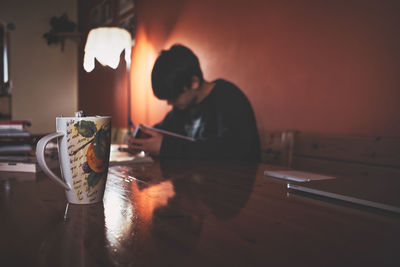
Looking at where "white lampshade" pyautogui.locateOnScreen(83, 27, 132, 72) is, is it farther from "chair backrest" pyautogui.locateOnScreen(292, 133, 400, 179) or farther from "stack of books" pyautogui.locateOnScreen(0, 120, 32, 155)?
"chair backrest" pyautogui.locateOnScreen(292, 133, 400, 179)

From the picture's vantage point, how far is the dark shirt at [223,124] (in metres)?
1.31

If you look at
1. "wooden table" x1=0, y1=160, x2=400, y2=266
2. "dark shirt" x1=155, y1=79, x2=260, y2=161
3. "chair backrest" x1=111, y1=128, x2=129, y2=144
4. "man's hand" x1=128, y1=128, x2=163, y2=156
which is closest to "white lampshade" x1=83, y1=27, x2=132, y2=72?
"dark shirt" x1=155, y1=79, x2=260, y2=161

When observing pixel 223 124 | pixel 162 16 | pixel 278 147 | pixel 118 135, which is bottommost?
pixel 118 135

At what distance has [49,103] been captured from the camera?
4.97 meters

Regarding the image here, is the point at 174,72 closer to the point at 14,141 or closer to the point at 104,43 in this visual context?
the point at 104,43

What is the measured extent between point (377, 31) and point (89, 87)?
4.08 m

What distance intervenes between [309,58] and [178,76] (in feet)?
2.55

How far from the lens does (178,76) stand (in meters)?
1.93

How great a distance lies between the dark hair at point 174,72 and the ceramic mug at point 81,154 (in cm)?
153

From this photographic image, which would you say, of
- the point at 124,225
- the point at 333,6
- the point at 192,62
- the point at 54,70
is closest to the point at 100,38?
the point at 192,62

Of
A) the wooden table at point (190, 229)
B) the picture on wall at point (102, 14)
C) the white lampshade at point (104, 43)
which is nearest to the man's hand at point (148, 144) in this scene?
the wooden table at point (190, 229)

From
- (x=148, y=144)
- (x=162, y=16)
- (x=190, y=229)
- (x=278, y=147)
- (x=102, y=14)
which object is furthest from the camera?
(x=102, y=14)

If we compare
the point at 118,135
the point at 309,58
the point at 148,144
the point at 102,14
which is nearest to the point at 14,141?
the point at 148,144

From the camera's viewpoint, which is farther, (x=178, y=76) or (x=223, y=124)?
(x=178, y=76)
